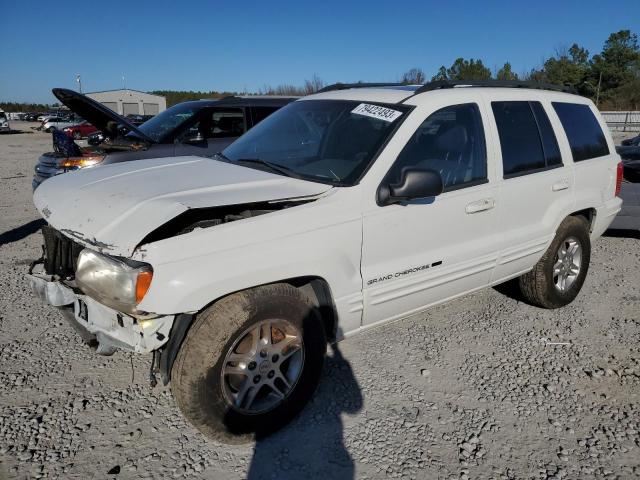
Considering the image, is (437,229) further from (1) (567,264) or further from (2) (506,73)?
(2) (506,73)

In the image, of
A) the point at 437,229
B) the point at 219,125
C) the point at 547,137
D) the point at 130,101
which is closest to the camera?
the point at 437,229

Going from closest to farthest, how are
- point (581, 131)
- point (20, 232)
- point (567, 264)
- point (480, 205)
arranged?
point (480, 205), point (581, 131), point (567, 264), point (20, 232)

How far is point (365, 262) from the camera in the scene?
291 centimetres

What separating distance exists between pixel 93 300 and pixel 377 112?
2047mm

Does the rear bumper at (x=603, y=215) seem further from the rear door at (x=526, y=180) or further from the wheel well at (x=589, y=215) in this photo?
the rear door at (x=526, y=180)

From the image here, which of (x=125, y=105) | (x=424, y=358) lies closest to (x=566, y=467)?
(x=424, y=358)

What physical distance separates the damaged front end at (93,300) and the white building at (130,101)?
57519 millimetres

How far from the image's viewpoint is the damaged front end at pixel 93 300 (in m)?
2.35

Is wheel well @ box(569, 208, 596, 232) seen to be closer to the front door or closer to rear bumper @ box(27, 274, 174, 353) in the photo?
the front door

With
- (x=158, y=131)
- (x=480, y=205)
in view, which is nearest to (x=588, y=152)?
(x=480, y=205)

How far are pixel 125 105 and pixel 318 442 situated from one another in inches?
2365

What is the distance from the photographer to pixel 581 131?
4.36 metres

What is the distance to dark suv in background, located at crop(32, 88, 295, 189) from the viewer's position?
6344 millimetres

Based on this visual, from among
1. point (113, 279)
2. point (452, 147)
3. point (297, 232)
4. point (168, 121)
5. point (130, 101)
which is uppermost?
point (130, 101)
